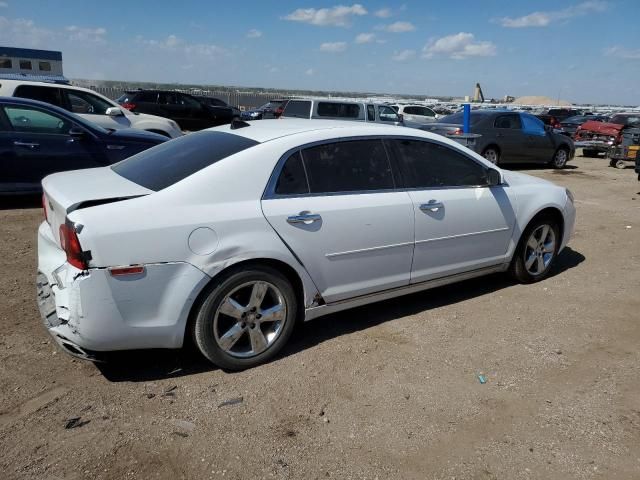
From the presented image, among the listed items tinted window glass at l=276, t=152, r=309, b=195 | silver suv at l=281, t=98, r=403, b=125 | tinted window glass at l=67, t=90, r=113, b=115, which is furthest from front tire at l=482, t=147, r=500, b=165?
tinted window glass at l=276, t=152, r=309, b=195

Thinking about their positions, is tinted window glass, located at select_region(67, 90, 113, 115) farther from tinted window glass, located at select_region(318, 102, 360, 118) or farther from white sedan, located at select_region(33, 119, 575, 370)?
white sedan, located at select_region(33, 119, 575, 370)

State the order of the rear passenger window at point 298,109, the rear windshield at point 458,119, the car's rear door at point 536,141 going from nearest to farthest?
the rear windshield at point 458,119 < the car's rear door at point 536,141 < the rear passenger window at point 298,109

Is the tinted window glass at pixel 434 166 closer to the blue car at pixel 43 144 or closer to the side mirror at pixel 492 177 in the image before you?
the side mirror at pixel 492 177

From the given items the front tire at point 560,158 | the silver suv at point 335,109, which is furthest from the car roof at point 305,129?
the front tire at point 560,158

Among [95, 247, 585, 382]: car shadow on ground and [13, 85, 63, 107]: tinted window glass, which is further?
[13, 85, 63, 107]: tinted window glass

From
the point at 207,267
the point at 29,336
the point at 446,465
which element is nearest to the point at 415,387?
the point at 446,465

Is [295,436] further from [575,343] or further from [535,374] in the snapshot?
[575,343]

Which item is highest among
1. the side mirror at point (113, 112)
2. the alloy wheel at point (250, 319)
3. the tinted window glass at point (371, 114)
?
the tinted window glass at point (371, 114)

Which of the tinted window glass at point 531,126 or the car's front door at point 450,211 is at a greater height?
the tinted window glass at point 531,126

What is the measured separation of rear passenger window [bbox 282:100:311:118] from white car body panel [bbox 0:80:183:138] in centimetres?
469

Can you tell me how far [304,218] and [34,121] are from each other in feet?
18.4

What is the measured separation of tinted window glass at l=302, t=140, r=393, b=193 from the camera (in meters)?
3.63

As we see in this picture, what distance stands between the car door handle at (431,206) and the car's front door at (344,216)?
0.46 feet

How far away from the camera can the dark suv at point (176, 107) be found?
68.3 ft
